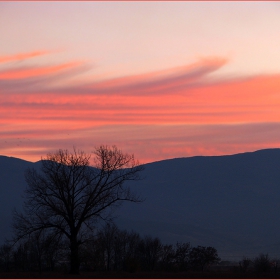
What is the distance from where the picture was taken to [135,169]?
43344 millimetres

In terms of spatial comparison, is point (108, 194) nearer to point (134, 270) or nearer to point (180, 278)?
point (134, 270)

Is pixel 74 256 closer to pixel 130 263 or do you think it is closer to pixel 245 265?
pixel 130 263

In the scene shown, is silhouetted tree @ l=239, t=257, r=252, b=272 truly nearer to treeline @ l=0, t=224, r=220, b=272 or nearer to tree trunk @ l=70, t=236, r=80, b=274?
treeline @ l=0, t=224, r=220, b=272

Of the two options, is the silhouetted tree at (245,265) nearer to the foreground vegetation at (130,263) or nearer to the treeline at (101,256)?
the foreground vegetation at (130,263)

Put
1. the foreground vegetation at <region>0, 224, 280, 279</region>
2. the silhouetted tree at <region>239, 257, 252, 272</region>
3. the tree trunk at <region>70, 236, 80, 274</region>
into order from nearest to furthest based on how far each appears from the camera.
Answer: the foreground vegetation at <region>0, 224, 280, 279</region> → the tree trunk at <region>70, 236, 80, 274</region> → the silhouetted tree at <region>239, 257, 252, 272</region>

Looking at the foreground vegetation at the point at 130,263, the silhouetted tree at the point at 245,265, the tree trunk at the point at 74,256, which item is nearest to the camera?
the foreground vegetation at the point at 130,263

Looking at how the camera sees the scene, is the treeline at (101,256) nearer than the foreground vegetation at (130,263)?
No

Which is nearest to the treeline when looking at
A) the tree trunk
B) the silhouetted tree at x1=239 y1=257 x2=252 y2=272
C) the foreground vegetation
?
the foreground vegetation

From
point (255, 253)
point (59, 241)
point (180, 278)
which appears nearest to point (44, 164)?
point (59, 241)

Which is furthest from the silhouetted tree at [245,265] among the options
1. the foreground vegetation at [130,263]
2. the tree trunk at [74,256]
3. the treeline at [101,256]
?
the tree trunk at [74,256]

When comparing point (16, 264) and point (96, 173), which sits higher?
point (96, 173)

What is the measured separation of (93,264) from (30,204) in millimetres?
7930

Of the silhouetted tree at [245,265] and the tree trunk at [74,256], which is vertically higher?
the tree trunk at [74,256]

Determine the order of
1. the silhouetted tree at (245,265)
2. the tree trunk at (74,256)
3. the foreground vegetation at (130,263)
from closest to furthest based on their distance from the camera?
the foreground vegetation at (130,263)
the tree trunk at (74,256)
the silhouetted tree at (245,265)
